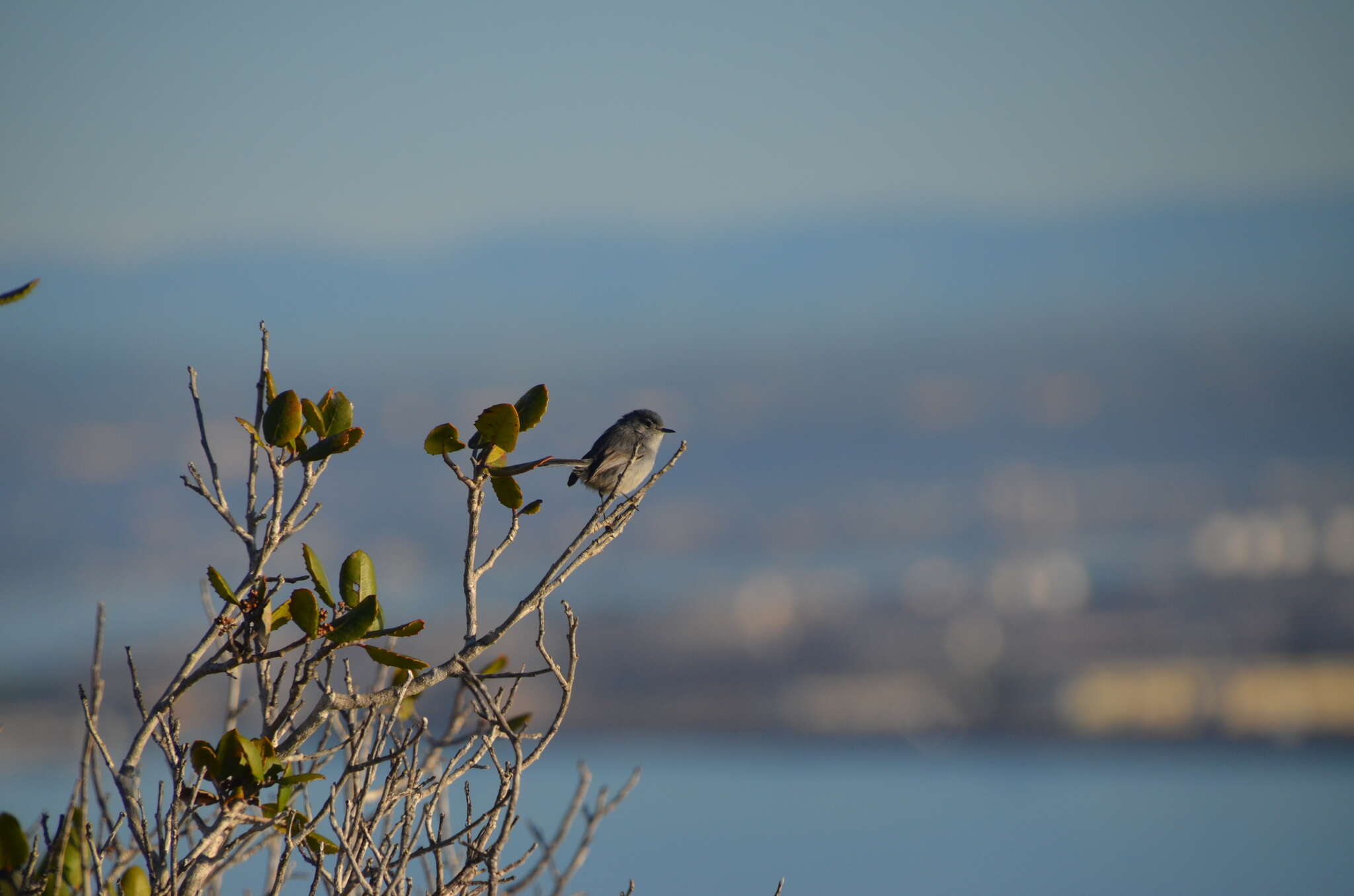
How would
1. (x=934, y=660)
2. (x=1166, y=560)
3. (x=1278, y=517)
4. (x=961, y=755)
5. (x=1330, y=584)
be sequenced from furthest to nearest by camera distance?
1. (x=1278, y=517)
2. (x=1166, y=560)
3. (x=1330, y=584)
4. (x=934, y=660)
5. (x=961, y=755)

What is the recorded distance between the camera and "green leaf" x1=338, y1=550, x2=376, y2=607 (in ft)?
9.32

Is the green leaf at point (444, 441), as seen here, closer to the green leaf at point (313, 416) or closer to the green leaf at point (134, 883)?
A: the green leaf at point (313, 416)

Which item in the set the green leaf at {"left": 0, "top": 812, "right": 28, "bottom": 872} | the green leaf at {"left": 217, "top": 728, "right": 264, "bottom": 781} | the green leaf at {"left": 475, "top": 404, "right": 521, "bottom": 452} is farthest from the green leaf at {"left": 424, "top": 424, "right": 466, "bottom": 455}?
the green leaf at {"left": 0, "top": 812, "right": 28, "bottom": 872}

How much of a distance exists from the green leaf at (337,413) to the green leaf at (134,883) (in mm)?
1104

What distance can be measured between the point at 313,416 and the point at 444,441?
33cm

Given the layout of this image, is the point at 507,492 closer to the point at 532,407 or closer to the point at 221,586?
the point at 532,407

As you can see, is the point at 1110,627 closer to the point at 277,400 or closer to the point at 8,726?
the point at 8,726

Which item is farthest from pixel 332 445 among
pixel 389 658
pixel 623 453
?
pixel 623 453

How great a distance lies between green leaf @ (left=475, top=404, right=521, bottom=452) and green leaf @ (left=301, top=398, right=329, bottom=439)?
38 cm

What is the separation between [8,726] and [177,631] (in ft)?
17.2

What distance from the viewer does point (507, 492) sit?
3.16m

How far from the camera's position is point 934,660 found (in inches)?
1081

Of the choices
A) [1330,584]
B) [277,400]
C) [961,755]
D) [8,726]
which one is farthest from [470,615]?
[1330,584]

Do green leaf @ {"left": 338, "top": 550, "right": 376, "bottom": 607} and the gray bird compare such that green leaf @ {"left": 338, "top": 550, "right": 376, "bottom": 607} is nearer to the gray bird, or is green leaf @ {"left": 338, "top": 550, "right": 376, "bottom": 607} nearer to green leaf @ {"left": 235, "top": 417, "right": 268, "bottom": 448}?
green leaf @ {"left": 235, "top": 417, "right": 268, "bottom": 448}
